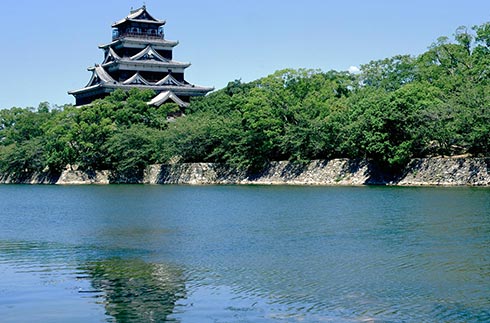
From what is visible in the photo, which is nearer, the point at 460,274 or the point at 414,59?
the point at 460,274

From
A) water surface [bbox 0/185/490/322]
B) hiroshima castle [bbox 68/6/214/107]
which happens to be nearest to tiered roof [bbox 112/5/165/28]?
hiroshima castle [bbox 68/6/214/107]

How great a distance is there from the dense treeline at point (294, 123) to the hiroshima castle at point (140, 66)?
5.35m

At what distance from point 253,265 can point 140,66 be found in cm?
6331

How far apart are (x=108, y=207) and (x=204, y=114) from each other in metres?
30.7

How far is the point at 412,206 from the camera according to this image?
90.2 ft

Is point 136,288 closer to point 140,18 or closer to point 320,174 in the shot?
point 320,174

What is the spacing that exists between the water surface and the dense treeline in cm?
1458

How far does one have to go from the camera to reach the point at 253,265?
582 inches

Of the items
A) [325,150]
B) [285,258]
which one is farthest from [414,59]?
[285,258]

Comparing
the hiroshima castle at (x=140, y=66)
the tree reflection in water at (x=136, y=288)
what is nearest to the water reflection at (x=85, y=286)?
the tree reflection in water at (x=136, y=288)

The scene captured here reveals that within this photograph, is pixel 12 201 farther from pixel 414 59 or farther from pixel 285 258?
pixel 414 59

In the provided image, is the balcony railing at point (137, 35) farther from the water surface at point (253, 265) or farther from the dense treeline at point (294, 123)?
the water surface at point (253, 265)

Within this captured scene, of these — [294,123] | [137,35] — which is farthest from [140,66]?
[294,123]

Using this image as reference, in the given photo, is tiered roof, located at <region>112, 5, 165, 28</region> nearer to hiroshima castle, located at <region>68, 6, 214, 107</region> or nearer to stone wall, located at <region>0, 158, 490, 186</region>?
hiroshima castle, located at <region>68, 6, 214, 107</region>
